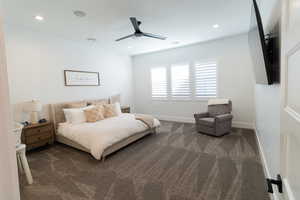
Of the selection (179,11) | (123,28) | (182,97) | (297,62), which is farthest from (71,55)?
(297,62)

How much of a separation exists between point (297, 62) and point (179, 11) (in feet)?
8.96

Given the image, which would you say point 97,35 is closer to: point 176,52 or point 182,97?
point 176,52

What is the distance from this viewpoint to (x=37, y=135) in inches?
125

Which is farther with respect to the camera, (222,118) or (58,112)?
(58,112)

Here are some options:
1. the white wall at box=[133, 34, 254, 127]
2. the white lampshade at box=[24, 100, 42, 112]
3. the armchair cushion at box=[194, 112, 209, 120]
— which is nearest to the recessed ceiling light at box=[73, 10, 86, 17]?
the white lampshade at box=[24, 100, 42, 112]

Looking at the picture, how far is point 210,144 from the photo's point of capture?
10.7ft

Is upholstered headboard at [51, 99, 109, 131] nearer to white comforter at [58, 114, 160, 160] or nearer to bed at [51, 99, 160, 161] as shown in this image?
bed at [51, 99, 160, 161]

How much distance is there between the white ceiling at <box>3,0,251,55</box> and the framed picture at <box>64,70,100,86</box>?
3.25ft

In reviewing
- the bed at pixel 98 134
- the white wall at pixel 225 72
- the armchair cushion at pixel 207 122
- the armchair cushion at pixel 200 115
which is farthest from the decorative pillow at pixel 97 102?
the armchair cushion at pixel 207 122

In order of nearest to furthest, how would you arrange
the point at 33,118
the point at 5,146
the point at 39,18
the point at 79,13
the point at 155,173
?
the point at 5,146
the point at 155,173
the point at 79,13
the point at 39,18
the point at 33,118

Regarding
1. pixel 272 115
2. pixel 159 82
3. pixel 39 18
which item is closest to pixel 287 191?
pixel 272 115

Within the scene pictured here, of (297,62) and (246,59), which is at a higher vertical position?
(246,59)

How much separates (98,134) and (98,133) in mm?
32

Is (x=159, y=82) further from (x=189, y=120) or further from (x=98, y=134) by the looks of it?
(x=98, y=134)
